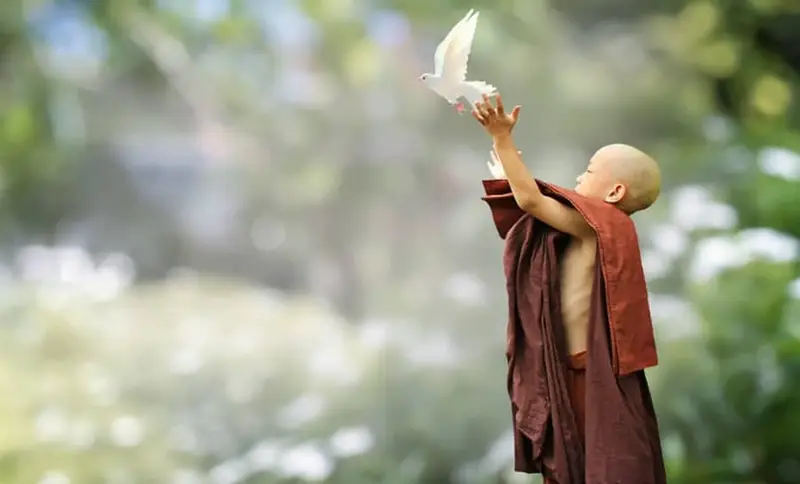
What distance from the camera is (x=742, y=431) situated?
1300 millimetres

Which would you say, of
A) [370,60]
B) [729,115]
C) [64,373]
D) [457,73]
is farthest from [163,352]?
[729,115]

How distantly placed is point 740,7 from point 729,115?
0.21 meters

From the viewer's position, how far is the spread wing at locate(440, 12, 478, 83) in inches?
27.6

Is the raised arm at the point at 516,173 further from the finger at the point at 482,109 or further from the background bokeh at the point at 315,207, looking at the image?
the background bokeh at the point at 315,207

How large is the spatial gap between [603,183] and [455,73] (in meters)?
0.18

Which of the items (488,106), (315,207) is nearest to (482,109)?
(488,106)

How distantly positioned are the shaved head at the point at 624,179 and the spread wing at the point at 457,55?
16 cm

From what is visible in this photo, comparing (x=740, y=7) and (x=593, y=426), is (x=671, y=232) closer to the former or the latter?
(x=740, y=7)

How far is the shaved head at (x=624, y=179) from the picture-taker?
707 millimetres

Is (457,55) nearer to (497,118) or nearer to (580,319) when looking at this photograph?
(497,118)

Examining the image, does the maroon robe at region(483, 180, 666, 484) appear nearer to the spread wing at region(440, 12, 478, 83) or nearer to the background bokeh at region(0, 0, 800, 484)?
the spread wing at region(440, 12, 478, 83)

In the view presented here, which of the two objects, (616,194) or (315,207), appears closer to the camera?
(616,194)

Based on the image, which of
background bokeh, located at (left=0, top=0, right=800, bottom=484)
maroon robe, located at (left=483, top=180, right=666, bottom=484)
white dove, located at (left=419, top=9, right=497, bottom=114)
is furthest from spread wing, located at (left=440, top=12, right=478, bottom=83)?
background bokeh, located at (left=0, top=0, right=800, bottom=484)

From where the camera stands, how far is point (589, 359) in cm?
68
